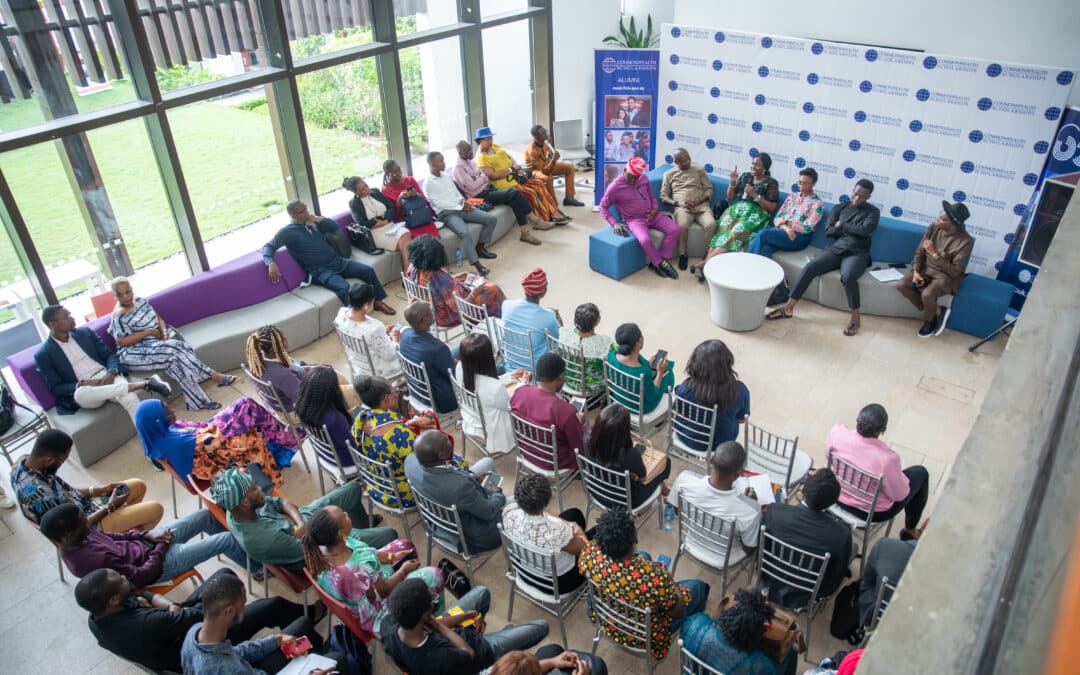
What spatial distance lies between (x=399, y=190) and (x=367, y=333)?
2.84 metres

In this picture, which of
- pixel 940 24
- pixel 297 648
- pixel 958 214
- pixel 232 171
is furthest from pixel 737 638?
pixel 940 24

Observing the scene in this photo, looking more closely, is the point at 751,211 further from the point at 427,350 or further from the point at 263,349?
the point at 263,349

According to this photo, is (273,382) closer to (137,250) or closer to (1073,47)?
(137,250)

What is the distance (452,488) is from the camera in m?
3.62

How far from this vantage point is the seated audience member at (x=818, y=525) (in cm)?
335

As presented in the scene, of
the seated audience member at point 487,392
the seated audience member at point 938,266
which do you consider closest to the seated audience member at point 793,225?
the seated audience member at point 938,266

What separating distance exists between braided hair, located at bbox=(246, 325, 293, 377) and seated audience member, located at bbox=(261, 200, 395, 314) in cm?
187

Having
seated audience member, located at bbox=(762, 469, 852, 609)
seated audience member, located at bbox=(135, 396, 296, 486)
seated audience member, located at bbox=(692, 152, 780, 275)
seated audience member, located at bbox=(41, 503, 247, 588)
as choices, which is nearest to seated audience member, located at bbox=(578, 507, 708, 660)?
seated audience member, located at bbox=(762, 469, 852, 609)

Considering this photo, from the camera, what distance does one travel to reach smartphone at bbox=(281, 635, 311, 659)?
320cm

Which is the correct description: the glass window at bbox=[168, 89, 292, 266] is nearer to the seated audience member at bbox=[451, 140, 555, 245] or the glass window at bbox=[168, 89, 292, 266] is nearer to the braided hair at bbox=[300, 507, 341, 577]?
the seated audience member at bbox=[451, 140, 555, 245]

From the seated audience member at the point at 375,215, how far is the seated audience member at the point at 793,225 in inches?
141

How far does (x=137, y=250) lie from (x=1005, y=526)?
719cm

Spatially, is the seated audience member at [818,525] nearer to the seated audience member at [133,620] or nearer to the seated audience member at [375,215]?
the seated audience member at [133,620]

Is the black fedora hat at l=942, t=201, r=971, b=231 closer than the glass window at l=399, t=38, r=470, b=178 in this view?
Yes
